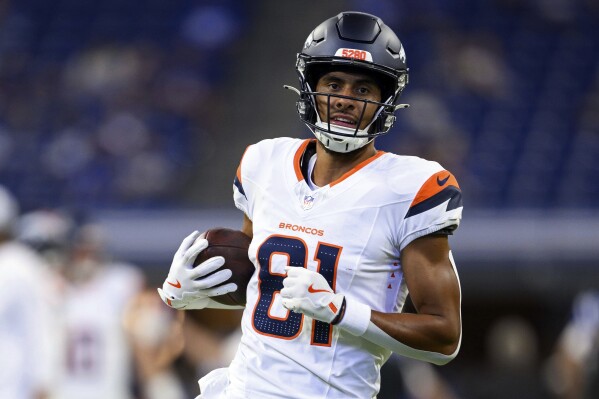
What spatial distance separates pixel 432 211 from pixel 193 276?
73 centimetres

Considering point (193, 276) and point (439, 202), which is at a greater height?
point (439, 202)

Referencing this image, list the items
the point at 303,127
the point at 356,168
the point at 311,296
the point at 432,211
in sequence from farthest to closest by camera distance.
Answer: the point at 303,127 → the point at 356,168 → the point at 432,211 → the point at 311,296

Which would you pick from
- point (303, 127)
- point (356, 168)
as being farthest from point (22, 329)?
point (303, 127)

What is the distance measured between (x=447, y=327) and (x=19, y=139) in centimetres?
858

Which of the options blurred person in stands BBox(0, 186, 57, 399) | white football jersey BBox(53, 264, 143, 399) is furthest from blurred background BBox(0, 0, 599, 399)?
blurred person in stands BBox(0, 186, 57, 399)

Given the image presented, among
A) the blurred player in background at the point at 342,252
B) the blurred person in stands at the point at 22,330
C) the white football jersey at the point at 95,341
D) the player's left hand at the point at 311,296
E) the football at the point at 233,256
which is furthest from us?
the white football jersey at the point at 95,341

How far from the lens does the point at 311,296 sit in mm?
2971

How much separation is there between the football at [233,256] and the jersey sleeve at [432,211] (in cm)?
51

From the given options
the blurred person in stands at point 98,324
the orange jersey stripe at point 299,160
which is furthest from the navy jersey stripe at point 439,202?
the blurred person in stands at point 98,324

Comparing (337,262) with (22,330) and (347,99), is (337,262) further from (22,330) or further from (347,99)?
(22,330)

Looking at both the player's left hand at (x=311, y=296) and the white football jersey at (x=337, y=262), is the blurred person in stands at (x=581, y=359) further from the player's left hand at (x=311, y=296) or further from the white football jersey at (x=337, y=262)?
the player's left hand at (x=311, y=296)

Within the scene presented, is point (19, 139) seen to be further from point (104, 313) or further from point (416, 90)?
point (104, 313)

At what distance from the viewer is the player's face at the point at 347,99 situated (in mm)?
3258

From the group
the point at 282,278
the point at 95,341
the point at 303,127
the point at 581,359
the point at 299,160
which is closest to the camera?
the point at 282,278
